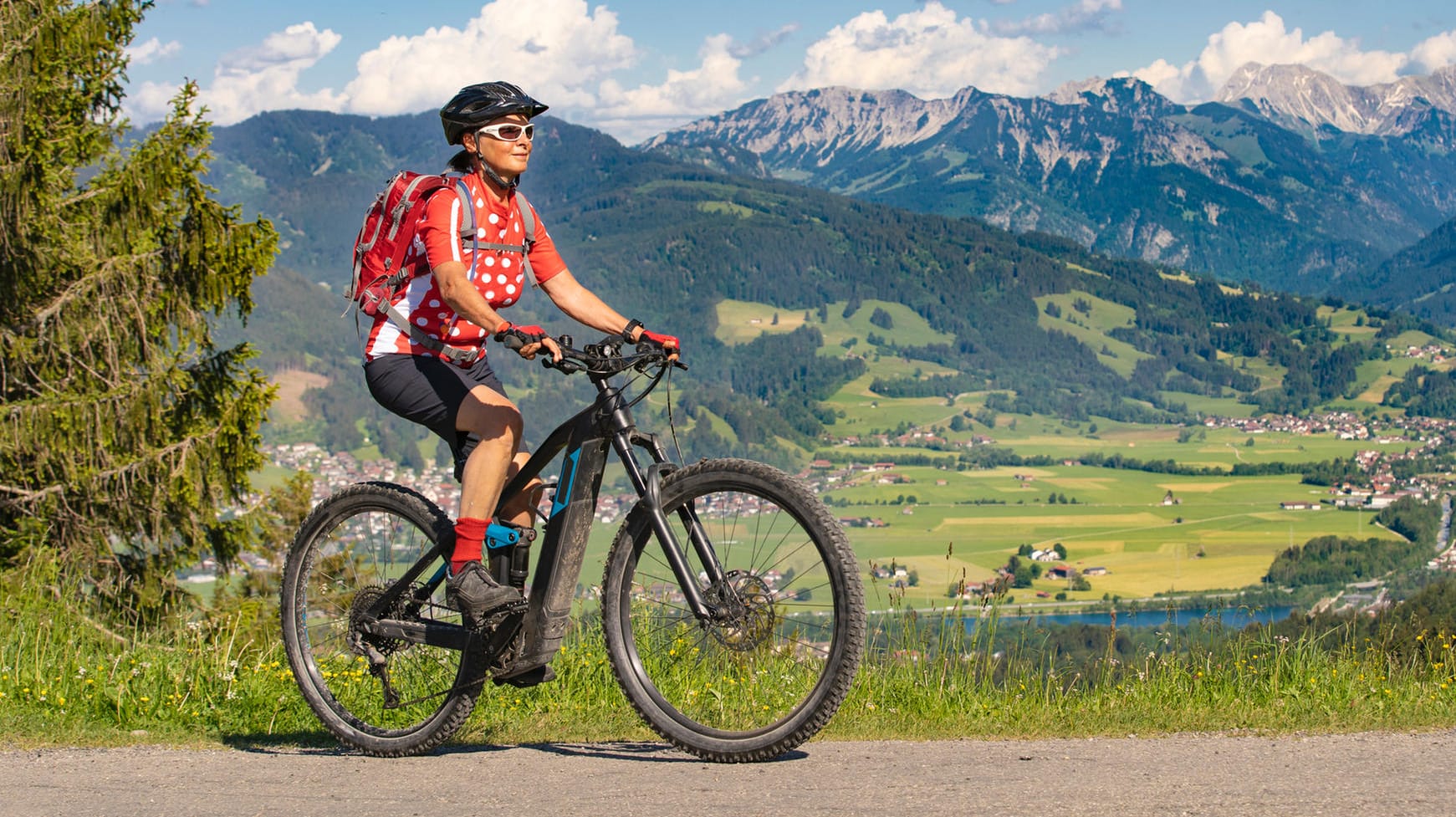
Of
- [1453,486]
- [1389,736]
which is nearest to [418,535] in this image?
[1389,736]

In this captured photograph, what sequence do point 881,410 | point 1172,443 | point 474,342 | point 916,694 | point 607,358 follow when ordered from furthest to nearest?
point 881,410 → point 1172,443 → point 916,694 → point 474,342 → point 607,358

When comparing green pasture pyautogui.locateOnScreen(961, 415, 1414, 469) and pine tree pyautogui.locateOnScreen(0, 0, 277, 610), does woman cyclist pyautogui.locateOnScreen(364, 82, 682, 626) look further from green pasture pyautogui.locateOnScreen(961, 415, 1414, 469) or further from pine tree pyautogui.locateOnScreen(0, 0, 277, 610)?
green pasture pyautogui.locateOnScreen(961, 415, 1414, 469)

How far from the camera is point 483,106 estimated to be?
443 cm

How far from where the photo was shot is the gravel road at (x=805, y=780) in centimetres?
347

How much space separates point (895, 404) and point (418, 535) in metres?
172

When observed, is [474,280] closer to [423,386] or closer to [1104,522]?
[423,386]

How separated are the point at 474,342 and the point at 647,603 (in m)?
1.16

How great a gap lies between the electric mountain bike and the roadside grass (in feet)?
1.02

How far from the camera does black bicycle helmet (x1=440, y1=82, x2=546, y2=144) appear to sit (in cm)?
441

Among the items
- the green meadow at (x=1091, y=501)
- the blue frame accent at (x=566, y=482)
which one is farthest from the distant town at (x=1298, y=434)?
the blue frame accent at (x=566, y=482)

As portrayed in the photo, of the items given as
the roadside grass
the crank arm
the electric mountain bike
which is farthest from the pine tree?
the electric mountain bike

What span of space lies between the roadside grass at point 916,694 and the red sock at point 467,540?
0.67 meters

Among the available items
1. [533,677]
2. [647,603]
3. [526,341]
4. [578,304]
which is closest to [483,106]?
[578,304]

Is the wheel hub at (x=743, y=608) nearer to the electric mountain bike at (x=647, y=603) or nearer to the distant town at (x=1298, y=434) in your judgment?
the electric mountain bike at (x=647, y=603)
